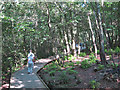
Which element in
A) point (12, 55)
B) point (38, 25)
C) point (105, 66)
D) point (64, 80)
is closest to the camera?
point (64, 80)

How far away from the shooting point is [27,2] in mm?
15180

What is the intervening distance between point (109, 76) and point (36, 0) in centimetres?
996

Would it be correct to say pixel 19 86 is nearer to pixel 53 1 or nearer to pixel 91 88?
pixel 91 88

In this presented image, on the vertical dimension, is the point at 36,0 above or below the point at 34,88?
above

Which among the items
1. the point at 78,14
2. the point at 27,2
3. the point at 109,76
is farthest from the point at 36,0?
the point at 109,76

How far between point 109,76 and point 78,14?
10.5 m

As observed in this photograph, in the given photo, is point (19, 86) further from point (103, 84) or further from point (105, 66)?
point (105, 66)

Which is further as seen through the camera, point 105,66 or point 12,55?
point 12,55

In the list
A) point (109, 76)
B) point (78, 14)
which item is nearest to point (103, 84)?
point (109, 76)

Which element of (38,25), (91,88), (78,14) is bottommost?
(91,88)

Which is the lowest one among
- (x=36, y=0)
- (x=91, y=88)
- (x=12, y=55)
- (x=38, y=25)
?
(x=91, y=88)

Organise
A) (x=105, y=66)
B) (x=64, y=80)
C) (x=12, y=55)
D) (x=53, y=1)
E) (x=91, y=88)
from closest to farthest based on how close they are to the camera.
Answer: (x=91, y=88), (x=64, y=80), (x=105, y=66), (x=53, y=1), (x=12, y=55)

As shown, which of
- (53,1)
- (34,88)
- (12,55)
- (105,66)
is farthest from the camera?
(12,55)

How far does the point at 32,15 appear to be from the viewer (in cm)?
1733
